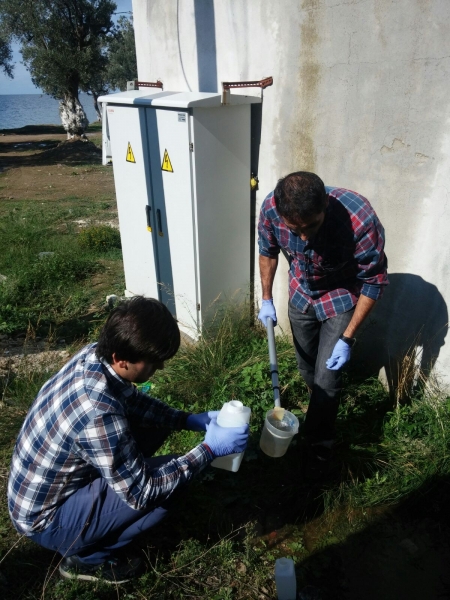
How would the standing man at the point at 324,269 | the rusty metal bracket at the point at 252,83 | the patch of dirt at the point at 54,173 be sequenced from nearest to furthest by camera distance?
the standing man at the point at 324,269
the rusty metal bracket at the point at 252,83
the patch of dirt at the point at 54,173

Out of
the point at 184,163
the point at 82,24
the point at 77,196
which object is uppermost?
the point at 82,24

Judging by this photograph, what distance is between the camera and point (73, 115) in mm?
18516

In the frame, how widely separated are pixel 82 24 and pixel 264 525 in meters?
20.0

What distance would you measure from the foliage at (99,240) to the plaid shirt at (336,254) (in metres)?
4.01

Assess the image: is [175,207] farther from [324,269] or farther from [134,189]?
[324,269]

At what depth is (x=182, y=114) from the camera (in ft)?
10.9

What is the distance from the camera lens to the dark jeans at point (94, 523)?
1.85 m

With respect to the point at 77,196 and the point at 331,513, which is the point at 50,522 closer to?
the point at 331,513

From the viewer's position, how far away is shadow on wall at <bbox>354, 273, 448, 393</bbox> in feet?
9.40

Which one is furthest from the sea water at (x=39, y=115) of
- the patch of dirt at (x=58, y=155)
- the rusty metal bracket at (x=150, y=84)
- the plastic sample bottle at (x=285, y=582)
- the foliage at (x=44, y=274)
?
the plastic sample bottle at (x=285, y=582)

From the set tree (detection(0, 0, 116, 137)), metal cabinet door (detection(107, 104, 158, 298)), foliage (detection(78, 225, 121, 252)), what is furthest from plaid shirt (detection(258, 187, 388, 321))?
tree (detection(0, 0, 116, 137))

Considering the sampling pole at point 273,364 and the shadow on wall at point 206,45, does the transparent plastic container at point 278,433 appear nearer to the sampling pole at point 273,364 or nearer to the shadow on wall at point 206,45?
the sampling pole at point 273,364

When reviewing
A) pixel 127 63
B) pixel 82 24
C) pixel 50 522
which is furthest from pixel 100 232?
pixel 127 63

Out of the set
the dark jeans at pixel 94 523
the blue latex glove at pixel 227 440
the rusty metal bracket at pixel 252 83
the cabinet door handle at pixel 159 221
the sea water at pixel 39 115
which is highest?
the rusty metal bracket at pixel 252 83
